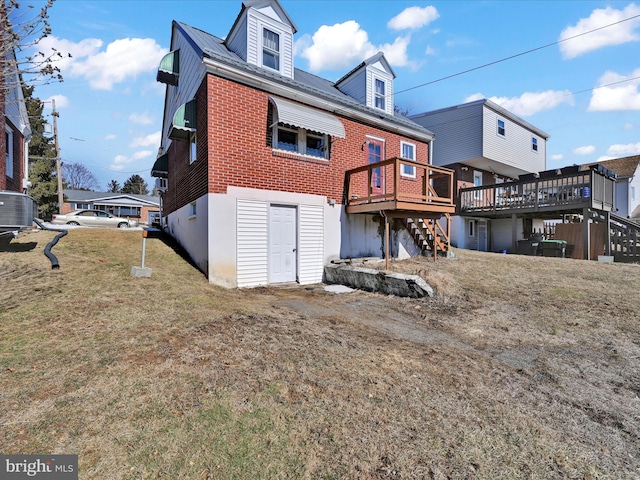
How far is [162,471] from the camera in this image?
2096 mm

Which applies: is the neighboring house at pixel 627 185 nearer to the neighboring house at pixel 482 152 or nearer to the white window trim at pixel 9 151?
the neighboring house at pixel 482 152

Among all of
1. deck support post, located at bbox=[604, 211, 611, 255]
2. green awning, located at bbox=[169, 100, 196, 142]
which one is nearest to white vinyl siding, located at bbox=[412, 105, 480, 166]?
deck support post, located at bbox=[604, 211, 611, 255]

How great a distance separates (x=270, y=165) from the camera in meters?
9.47

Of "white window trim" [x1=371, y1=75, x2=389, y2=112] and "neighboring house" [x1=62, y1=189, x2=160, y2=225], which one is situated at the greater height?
"white window trim" [x1=371, y1=75, x2=389, y2=112]

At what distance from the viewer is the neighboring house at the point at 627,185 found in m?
30.6

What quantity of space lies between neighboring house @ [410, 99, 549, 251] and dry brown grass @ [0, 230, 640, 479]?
46.1ft

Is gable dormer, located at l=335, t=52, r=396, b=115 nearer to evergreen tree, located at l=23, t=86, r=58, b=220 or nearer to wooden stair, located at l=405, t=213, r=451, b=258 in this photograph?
wooden stair, located at l=405, t=213, r=451, b=258

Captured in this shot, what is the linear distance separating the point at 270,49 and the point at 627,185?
37.8m

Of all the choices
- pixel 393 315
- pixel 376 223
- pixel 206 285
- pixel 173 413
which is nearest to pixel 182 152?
pixel 206 285

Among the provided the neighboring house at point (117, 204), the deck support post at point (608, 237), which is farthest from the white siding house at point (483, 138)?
the neighboring house at point (117, 204)

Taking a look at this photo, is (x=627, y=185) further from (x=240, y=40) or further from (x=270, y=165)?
(x=240, y=40)

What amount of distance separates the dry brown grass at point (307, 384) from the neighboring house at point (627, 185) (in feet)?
110

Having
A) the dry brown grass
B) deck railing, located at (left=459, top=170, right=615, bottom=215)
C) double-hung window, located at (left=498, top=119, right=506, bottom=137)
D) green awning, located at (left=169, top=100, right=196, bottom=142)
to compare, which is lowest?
the dry brown grass

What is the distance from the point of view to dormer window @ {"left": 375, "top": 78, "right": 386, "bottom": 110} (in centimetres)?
1377
